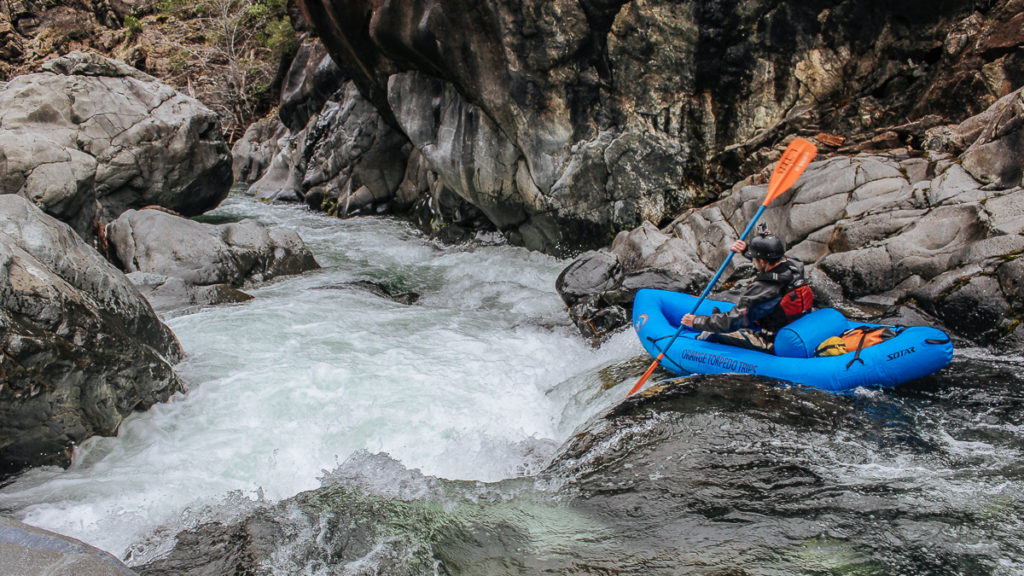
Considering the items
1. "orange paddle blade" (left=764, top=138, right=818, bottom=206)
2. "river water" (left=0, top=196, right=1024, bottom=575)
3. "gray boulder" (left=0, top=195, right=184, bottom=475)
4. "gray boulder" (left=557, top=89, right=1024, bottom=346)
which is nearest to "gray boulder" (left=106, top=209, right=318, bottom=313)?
"river water" (left=0, top=196, right=1024, bottom=575)

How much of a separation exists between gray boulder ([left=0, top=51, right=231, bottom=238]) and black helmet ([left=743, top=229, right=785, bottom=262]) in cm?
933

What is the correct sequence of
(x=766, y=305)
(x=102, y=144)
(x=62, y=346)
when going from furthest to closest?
(x=102, y=144)
(x=766, y=305)
(x=62, y=346)

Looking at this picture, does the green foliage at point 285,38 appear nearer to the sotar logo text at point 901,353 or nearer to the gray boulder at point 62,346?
the gray boulder at point 62,346

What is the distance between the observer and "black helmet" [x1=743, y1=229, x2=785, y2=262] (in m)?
4.91

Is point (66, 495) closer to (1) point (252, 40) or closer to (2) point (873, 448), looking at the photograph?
(2) point (873, 448)

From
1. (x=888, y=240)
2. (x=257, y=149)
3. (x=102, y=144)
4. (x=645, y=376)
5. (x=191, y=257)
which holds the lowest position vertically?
(x=257, y=149)

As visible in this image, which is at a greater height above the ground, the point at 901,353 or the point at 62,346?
the point at 62,346

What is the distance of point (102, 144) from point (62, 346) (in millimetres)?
8767

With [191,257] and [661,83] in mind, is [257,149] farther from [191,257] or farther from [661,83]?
[661,83]

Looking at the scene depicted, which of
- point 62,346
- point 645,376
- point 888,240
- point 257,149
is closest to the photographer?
point 62,346

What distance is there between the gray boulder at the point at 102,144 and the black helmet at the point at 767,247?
367 inches

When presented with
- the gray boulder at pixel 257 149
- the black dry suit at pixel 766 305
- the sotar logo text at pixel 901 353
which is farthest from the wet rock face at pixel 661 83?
the gray boulder at pixel 257 149

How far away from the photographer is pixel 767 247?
4914 mm

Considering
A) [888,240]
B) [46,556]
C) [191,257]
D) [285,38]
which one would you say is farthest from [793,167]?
[285,38]
